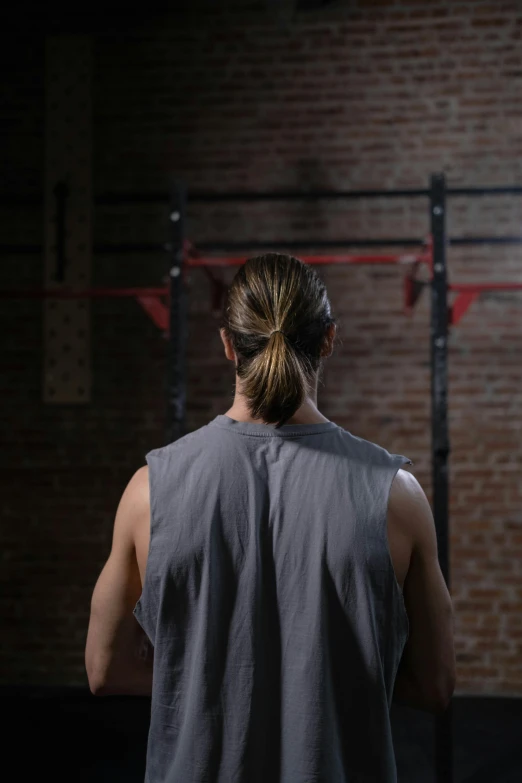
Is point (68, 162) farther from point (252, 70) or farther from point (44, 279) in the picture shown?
point (252, 70)

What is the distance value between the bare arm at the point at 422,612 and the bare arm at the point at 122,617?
0.96 feet

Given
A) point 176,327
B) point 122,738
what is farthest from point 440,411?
point 122,738

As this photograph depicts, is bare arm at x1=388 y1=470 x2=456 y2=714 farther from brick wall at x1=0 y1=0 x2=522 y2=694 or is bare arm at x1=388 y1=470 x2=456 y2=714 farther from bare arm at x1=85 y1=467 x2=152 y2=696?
brick wall at x1=0 y1=0 x2=522 y2=694

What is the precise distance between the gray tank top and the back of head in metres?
0.05

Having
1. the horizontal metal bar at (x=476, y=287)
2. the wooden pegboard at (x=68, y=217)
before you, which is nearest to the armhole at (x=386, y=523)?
the horizontal metal bar at (x=476, y=287)

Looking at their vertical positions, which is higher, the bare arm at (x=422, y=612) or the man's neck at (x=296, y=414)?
the man's neck at (x=296, y=414)

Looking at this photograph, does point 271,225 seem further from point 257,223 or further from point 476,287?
point 476,287

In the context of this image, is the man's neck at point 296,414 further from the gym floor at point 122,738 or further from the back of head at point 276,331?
the gym floor at point 122,738

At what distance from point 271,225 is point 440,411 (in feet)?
5.74

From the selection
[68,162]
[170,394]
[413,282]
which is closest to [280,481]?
[170,394]

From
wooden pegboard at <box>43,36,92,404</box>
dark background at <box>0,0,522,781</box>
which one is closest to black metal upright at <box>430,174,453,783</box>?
dark background at <box>0,0,522,781</box>

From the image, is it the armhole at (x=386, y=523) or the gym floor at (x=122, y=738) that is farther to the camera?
→ the gym floor at (x=122, y=738)

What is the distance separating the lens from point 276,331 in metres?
0.79

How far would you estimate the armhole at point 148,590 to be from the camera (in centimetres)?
76
